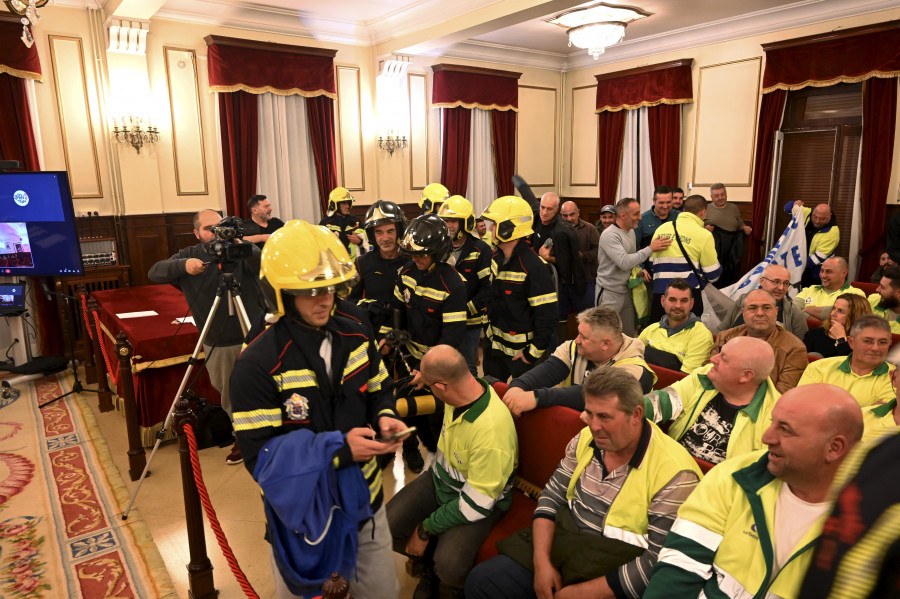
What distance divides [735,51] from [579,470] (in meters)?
7.25

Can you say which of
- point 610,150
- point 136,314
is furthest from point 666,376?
point 610,150

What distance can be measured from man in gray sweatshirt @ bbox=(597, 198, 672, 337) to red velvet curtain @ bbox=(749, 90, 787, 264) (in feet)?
10.4

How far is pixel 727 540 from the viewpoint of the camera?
1511 millimetres

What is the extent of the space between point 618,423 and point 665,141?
7.21 m

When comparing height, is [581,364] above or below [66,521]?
above

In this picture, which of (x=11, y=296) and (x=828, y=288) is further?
(x=11, y=296)

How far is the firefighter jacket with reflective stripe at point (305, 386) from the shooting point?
61.6 inches

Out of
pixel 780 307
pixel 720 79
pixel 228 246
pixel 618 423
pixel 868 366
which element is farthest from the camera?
pixel 720 79

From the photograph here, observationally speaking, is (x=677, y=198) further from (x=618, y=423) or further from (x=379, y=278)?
(x=618, y=423)

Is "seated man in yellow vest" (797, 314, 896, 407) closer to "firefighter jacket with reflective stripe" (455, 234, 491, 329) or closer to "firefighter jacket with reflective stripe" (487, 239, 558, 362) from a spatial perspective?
"firefighter jacket with reflective stripe" (487, 239, 558, 362)

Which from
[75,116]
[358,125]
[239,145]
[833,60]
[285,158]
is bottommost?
[285,158]

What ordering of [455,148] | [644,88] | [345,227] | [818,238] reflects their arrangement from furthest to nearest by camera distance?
[455,148]
[644,88]
[345,227]
[818,238]

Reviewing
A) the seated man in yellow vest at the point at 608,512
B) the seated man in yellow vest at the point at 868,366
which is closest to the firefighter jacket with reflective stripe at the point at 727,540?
the seated man in yellow vest at the point at 608,512

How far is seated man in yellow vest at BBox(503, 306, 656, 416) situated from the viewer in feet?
7.94
